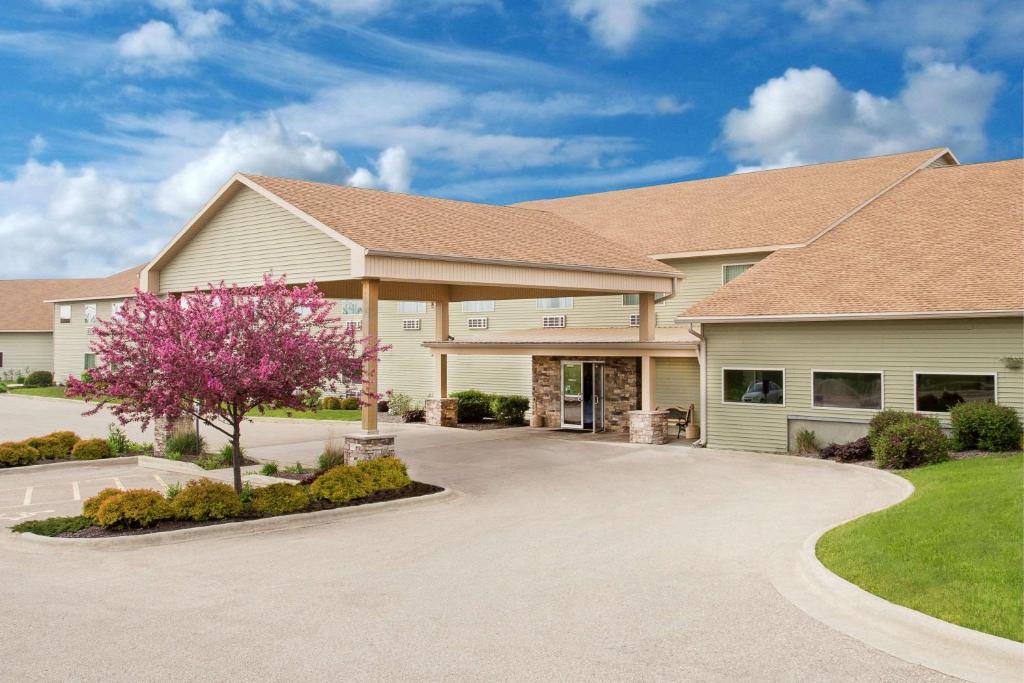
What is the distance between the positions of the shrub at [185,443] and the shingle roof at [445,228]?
6731 mm

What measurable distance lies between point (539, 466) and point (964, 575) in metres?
Result: 11.4

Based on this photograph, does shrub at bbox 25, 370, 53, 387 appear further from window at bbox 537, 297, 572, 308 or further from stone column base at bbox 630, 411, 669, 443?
stone column base at bbox 630, 411, 669, 443

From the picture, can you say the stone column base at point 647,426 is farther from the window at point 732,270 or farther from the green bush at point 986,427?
the green bush at point 986,427

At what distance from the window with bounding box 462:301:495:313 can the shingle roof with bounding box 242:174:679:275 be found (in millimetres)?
9634

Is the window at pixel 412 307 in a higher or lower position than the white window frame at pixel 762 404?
higher

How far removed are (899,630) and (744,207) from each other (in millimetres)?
24396

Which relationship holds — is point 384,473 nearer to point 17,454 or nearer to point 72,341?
point 17,454

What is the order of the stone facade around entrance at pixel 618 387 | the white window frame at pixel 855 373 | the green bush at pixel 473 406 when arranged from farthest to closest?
1. the green bush at pixel 473 406
2. the stone facade around entrance at pixel 618 387
3. the white window frame at pixel 855 373

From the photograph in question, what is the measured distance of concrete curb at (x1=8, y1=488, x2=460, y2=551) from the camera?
1167 centimetres

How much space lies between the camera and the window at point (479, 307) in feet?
114

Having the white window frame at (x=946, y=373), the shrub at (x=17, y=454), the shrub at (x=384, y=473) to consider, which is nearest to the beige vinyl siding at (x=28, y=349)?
the shrub at (x=17, y=454)

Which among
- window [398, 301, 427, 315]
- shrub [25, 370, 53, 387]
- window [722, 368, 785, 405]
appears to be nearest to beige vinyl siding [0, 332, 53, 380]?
shrub [25, 370, 53, 387]

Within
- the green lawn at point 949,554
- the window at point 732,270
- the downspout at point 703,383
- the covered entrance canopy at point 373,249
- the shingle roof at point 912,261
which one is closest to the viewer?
the green lawn at point 949,554

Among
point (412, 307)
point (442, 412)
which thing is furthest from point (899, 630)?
point (412, 307)
